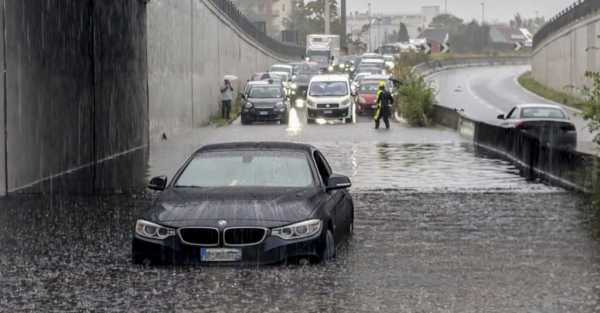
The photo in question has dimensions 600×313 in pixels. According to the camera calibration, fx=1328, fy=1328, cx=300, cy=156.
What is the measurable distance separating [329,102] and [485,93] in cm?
3629

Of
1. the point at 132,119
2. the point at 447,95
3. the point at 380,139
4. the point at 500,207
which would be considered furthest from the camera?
the point at 447,95

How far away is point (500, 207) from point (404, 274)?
24.8 ft

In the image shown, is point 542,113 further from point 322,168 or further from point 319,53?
point 319,53

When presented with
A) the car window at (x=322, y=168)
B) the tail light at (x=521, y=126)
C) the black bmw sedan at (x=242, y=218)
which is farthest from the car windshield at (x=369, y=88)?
the black bmw sedan at (x=242, y=218)

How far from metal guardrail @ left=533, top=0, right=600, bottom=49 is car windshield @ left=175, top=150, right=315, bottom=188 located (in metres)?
55.3

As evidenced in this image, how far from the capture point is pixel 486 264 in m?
13.7

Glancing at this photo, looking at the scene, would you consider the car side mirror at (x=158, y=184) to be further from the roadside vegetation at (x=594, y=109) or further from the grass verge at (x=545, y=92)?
the grass verge at (x=545, y=92)

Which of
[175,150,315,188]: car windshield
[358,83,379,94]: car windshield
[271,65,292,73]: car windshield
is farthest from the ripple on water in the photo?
[271,65,292,73]: car windshield

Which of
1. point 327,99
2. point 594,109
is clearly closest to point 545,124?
point 594,109

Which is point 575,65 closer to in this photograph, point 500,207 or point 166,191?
point 500,207

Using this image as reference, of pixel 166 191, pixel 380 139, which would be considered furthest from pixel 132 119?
pixel 166 191

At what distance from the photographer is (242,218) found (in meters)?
12.6

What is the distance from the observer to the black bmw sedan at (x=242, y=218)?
40.8ft

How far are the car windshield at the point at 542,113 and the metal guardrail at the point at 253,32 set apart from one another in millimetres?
22368
